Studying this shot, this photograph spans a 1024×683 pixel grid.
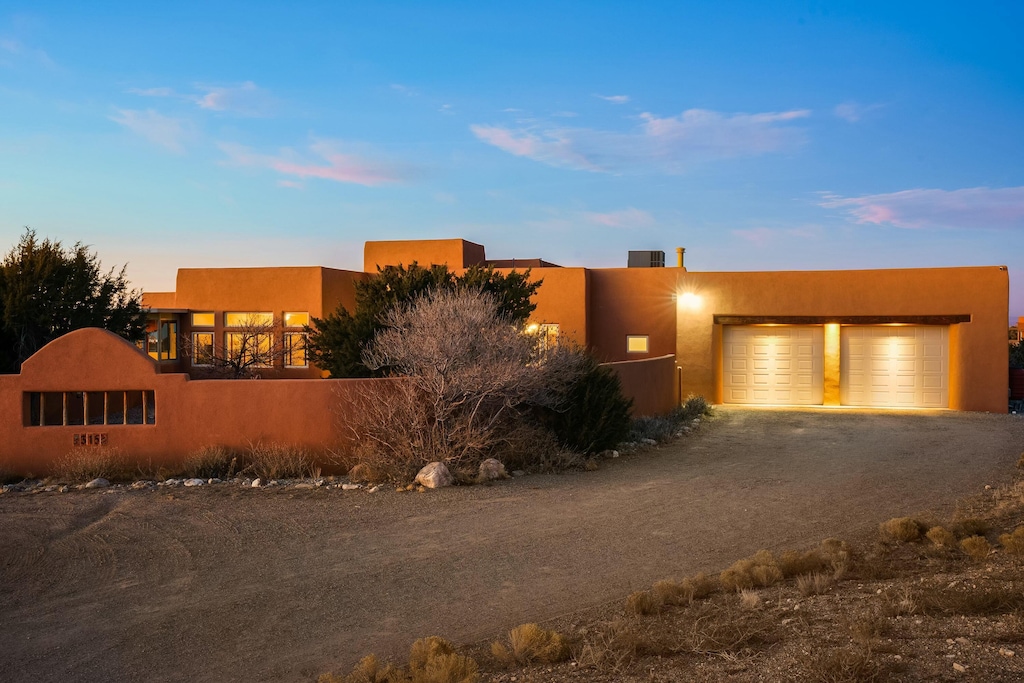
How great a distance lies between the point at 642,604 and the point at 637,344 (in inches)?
665

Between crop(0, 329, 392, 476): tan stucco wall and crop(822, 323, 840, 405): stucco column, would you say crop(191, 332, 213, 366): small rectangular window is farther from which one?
crop(822, 323, 840, 405): stucco column

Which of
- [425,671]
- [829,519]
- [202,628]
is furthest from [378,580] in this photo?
[829,519]

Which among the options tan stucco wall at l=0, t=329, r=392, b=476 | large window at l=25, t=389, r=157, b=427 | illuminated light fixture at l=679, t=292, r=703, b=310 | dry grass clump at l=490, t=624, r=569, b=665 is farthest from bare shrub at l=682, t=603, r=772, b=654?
illuminated light fixture at l=679, t=292, r=703, b=310

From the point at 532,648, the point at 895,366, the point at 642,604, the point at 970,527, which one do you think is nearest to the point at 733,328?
the point at 895,366

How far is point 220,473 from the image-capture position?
38.4ft

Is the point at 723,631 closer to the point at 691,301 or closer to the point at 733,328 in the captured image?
the point at 691,301

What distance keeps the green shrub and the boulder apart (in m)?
1.73

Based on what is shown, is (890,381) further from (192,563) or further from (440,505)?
(192,563)

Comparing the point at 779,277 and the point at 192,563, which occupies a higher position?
the point at 779,277

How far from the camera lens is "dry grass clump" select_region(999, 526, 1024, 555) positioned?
6.89 metres

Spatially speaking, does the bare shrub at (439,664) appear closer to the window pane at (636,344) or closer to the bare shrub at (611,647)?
the bare shrub at (611,647)

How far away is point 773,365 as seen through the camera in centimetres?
2178

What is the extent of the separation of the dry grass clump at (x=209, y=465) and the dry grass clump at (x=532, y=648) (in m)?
7.39

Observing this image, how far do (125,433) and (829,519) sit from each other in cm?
972
